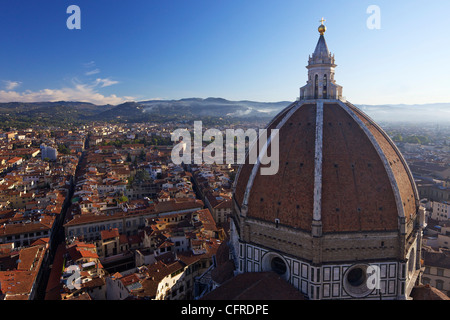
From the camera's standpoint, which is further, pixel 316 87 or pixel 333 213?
pixel 316 87

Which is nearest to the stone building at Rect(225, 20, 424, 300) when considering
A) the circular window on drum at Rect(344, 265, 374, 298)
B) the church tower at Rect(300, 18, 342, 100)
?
the circular window on drum at Rect(344, 265, 374, 298)

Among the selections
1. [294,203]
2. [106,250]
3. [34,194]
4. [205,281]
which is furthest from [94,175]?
[294,203]

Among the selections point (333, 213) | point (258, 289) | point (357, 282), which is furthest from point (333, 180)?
point (258, 289)

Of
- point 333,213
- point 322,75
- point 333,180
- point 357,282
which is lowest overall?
point 357,282

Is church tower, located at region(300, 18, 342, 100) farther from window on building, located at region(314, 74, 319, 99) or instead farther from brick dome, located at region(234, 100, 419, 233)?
brick dome, located at region(234, 100, 419, 233)

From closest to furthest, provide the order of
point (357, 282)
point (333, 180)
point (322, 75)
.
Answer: point (333, 180) < point (357, 282) < point (322, 75)

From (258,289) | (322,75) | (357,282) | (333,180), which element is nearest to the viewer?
(258,289)

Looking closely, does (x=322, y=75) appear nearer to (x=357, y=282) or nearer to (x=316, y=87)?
(x=316, y=87)
